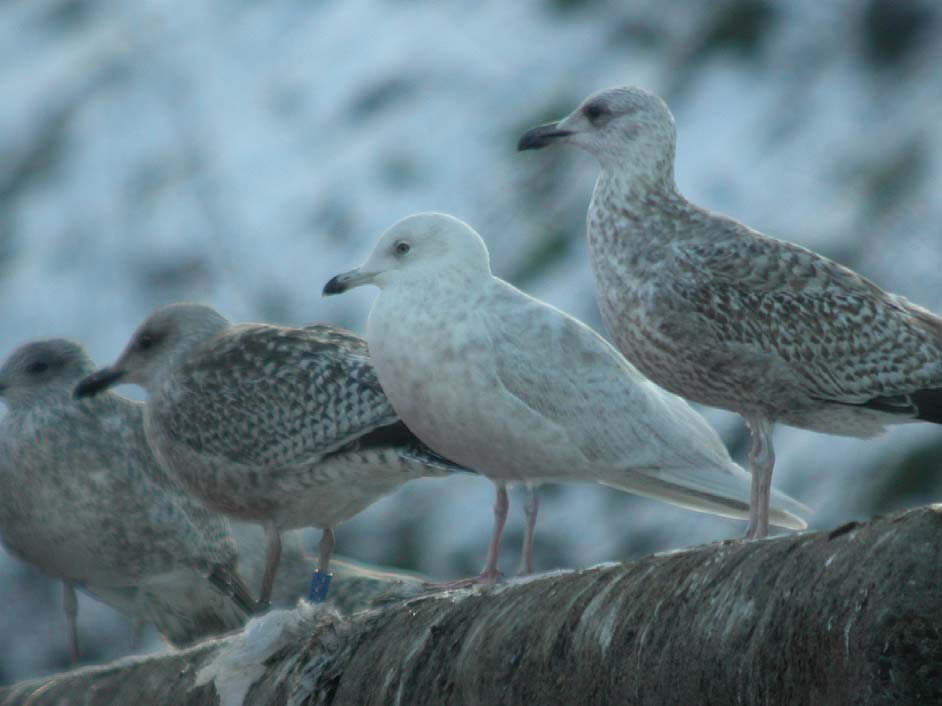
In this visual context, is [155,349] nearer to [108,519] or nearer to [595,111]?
[108,519]

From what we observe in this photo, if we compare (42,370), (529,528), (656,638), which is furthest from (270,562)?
(656,638)

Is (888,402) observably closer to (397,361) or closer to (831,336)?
(831,336)

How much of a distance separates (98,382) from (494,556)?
1.83 meters

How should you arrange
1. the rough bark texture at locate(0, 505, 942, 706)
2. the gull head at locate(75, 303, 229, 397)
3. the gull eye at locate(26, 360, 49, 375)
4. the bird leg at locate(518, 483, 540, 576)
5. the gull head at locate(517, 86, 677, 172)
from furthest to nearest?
the gull eye at locate(26, 360, 49, 375) < the gull head at locate(75, 303, 229, 397) < the gull head at locate(517, 86, 677, 172) < the bird leg at locate(518, 483, 540, 576) < the rough bark texture at locate(0, 505, 942, 706)

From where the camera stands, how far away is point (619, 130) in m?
5.29

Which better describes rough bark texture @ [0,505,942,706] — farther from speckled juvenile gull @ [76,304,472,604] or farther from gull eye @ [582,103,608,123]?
gull eye @ [582,103,608,123]

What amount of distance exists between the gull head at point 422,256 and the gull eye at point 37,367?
234 centimetres

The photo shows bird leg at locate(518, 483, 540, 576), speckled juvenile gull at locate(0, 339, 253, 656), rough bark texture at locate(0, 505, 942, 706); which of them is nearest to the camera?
rough bark texture at locate(0, 505, 942, 706)

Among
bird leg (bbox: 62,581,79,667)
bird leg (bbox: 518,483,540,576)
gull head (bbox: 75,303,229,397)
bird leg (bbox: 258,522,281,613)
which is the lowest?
bird leg (bbox: 62,581,79,667)

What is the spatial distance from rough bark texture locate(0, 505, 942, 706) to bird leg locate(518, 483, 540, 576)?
908 mm

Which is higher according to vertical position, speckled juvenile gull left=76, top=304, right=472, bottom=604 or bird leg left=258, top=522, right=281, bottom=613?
speckled juvenile gull left=76, top=304, right=472, bottom=604

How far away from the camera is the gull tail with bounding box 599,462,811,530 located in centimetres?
494

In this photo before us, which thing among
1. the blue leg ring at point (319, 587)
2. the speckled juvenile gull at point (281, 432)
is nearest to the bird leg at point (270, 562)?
the speckled juvenile gull at point (281, 432)

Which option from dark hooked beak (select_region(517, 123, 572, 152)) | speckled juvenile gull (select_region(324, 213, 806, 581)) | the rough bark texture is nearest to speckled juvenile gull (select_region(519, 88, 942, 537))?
speckled juvenile gull (select_region(324, 213, 806, 581))
